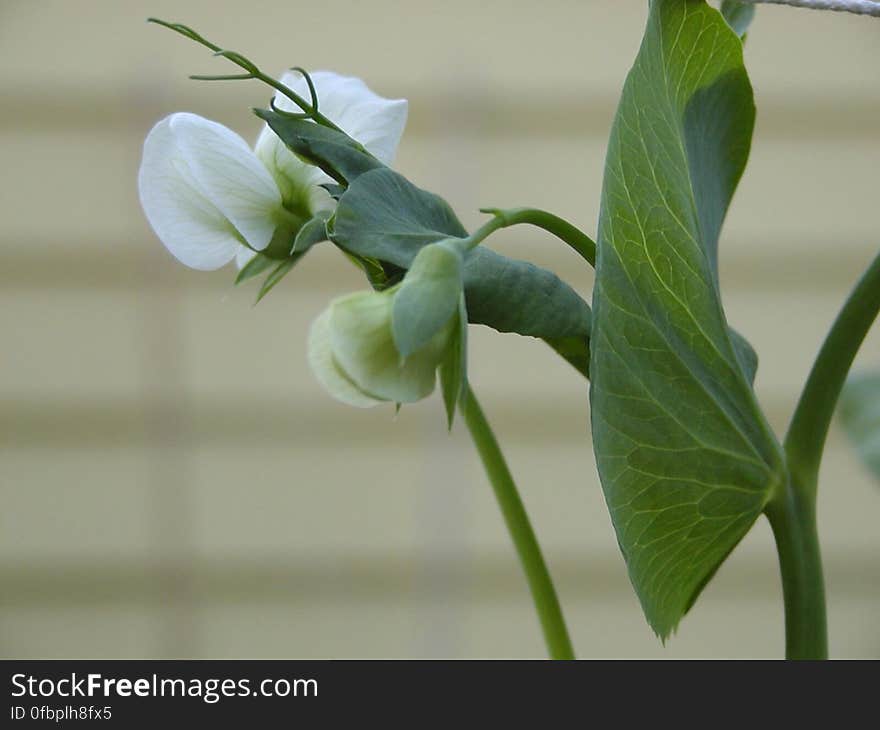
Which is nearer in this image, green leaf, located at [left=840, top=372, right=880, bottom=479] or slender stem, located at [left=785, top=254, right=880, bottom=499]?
slender stem, located at [left=785, top=254, right=880, bottom=499]

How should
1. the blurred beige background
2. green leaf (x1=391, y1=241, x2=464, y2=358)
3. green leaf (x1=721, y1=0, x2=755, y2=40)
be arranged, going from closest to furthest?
green leaf (x1=391, y1=241, x2=464, y2=358) → green leaf (x1=721, y1=0, x2=755, y2=40) → the blurred beige background

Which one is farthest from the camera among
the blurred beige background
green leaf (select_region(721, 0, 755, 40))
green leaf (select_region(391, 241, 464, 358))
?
the blurred beige background

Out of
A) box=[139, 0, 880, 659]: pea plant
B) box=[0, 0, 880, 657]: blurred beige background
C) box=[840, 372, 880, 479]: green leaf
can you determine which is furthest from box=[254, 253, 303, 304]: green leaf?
box=[0, 0, 880, 657]: blurred beige background

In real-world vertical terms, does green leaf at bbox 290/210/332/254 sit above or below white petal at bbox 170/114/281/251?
below

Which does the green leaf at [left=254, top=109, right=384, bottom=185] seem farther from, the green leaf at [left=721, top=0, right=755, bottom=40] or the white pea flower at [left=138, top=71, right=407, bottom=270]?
the green leaf at [left=721, top=0, right=755, bottom=40]

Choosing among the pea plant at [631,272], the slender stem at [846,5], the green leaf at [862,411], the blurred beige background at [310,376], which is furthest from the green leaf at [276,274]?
the blurred beige background at [310,376]

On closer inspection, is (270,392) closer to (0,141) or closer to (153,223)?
(0,141)

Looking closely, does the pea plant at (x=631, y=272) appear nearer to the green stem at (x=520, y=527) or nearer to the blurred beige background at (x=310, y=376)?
the green stem at (x=520, y=527)
